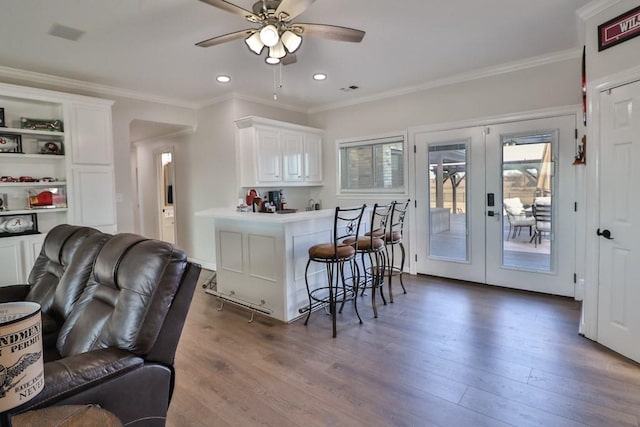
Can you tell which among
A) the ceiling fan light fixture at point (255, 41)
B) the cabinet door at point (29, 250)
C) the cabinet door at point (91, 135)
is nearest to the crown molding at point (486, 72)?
the ceiling fan light fixture at point (255, 41)

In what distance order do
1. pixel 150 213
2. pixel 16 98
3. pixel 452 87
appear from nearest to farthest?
pixel 16 98 → pixel 452 87 → pixel 150 213

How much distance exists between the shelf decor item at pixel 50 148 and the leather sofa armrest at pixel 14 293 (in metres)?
2.34

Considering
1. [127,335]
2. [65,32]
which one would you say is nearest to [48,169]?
[65,32]

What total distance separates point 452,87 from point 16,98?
5.19m

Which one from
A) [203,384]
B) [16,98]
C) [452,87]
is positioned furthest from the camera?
[452,87]

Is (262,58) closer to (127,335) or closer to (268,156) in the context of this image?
(268,156)

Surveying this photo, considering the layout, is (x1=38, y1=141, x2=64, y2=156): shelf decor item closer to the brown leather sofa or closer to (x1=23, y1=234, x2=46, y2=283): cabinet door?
(x1=23, y1=234, x2=46, y2=283): cabinet door

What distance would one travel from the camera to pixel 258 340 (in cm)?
299

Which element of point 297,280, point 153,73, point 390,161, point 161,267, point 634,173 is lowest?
point 297,280

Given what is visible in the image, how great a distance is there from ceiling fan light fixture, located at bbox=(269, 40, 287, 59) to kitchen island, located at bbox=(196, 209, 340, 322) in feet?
4.48

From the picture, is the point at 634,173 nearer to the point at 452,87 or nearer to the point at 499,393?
the point at 499,393

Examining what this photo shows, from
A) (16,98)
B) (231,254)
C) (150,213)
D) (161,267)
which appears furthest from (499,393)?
(150,213)

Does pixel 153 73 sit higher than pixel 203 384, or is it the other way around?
pixel 153 73

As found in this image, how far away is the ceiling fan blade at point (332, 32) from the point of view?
2.51 meters
